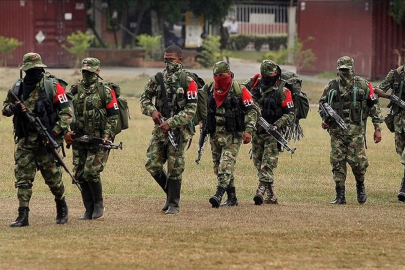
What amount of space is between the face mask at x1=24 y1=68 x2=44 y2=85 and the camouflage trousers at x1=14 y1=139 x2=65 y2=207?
2.14ft

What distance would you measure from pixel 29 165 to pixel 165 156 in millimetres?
1915

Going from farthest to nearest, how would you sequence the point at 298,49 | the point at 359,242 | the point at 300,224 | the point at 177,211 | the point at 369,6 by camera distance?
the point at 298,49
the point at 369,6
the point at 177,211
the point at 300,224
the point at 359,242

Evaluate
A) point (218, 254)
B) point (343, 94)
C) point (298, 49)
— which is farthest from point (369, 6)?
point (218, 254)

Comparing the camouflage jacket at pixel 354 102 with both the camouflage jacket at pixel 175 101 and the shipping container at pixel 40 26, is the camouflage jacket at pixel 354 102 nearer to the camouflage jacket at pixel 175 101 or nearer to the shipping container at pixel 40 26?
the camouflage jacket at pixel 175 101

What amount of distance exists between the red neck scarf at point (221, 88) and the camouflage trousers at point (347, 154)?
74.1 inches

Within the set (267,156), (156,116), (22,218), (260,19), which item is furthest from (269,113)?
(260,19)

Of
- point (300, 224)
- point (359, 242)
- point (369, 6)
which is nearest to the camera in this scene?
point (359, 242)

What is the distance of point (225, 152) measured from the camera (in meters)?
12.7

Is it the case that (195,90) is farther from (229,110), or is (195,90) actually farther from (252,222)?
(252,222)

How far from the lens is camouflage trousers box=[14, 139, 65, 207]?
10883mm

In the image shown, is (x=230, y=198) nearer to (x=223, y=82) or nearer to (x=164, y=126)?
(x=223, y=82)

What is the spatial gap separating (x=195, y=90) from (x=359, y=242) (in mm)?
2818

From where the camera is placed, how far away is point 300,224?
11.5 m

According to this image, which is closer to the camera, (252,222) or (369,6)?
(252,222)
